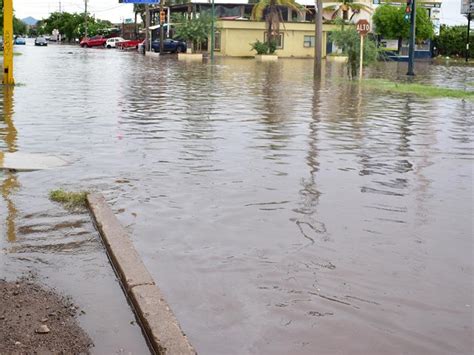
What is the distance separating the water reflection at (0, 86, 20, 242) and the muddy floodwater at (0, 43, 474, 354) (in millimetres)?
33

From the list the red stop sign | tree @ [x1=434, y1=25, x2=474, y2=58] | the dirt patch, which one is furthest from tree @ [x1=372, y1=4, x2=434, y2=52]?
the dirt patch

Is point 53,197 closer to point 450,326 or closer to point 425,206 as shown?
point 425,206

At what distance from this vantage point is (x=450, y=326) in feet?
15.8

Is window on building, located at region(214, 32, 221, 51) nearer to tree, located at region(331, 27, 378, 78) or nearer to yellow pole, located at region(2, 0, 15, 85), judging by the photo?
tree, located at region(331, 27, 378, 78)

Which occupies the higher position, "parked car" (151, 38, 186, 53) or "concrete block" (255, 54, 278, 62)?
"parked car" (151, 38, 186, 53)

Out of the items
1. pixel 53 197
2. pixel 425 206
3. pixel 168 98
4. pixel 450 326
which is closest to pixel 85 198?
pixel 53 197

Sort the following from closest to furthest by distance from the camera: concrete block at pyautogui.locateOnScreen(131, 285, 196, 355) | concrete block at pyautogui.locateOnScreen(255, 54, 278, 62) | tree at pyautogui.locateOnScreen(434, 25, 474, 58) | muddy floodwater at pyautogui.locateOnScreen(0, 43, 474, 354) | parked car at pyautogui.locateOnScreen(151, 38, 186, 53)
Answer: concrete block at pyautogui.locateOnScreen(131, 285, 196, 355) < muddy floodwater at pyautogui.locateOnScreen(0, 43, 474, 354) < concrete block at pyautogui.locateOnScreen(255, 54, 278, 62) < parked car at pyautogui.locateOnScreen(151, 38, 186, 53) < tree at pyautogui.locateOnScreen(434, 25, 474, 58)

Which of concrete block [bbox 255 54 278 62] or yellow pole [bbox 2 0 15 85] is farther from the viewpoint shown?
concrete block [bbox 255 54 278 62]

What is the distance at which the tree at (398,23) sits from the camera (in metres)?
68.7

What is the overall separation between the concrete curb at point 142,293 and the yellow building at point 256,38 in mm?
61507

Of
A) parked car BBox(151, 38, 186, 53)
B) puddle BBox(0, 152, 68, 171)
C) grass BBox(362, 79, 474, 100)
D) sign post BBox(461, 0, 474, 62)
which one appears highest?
sign post BBox(461, 0, 474, 62)

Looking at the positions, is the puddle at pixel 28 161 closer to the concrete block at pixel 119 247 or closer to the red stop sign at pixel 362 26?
the concrete block at pixel 119 247

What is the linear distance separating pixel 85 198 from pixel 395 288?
3626mm

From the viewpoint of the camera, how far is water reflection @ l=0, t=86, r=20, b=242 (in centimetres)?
698
